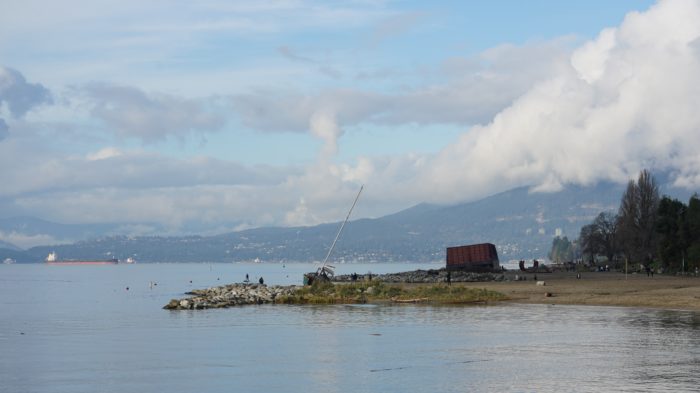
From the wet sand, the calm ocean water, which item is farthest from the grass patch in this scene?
the calm ocean water

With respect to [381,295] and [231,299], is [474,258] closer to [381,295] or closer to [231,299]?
[381,295]

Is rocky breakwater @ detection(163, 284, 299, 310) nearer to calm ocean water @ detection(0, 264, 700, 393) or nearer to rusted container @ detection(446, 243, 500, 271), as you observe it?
calm ocean water @ detection(0, 264, 700, 393)

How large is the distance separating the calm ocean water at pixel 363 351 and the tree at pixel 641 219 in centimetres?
9120

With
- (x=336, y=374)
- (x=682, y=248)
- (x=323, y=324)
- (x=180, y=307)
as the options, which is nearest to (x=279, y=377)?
(x=336, y=374)

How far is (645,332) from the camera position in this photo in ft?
168

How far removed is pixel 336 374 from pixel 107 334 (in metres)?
24.7

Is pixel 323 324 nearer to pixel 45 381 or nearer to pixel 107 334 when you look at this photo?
pixel 107 334

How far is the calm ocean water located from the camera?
35.1 meters

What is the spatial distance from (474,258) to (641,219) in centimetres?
3037

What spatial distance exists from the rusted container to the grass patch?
229 feet

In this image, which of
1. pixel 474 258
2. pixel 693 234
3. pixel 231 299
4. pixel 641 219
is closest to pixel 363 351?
pixel 231 299

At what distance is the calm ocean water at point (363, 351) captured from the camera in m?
35.1

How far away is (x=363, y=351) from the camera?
1781 inches

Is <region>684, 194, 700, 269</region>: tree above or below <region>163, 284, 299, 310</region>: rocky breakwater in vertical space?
above
